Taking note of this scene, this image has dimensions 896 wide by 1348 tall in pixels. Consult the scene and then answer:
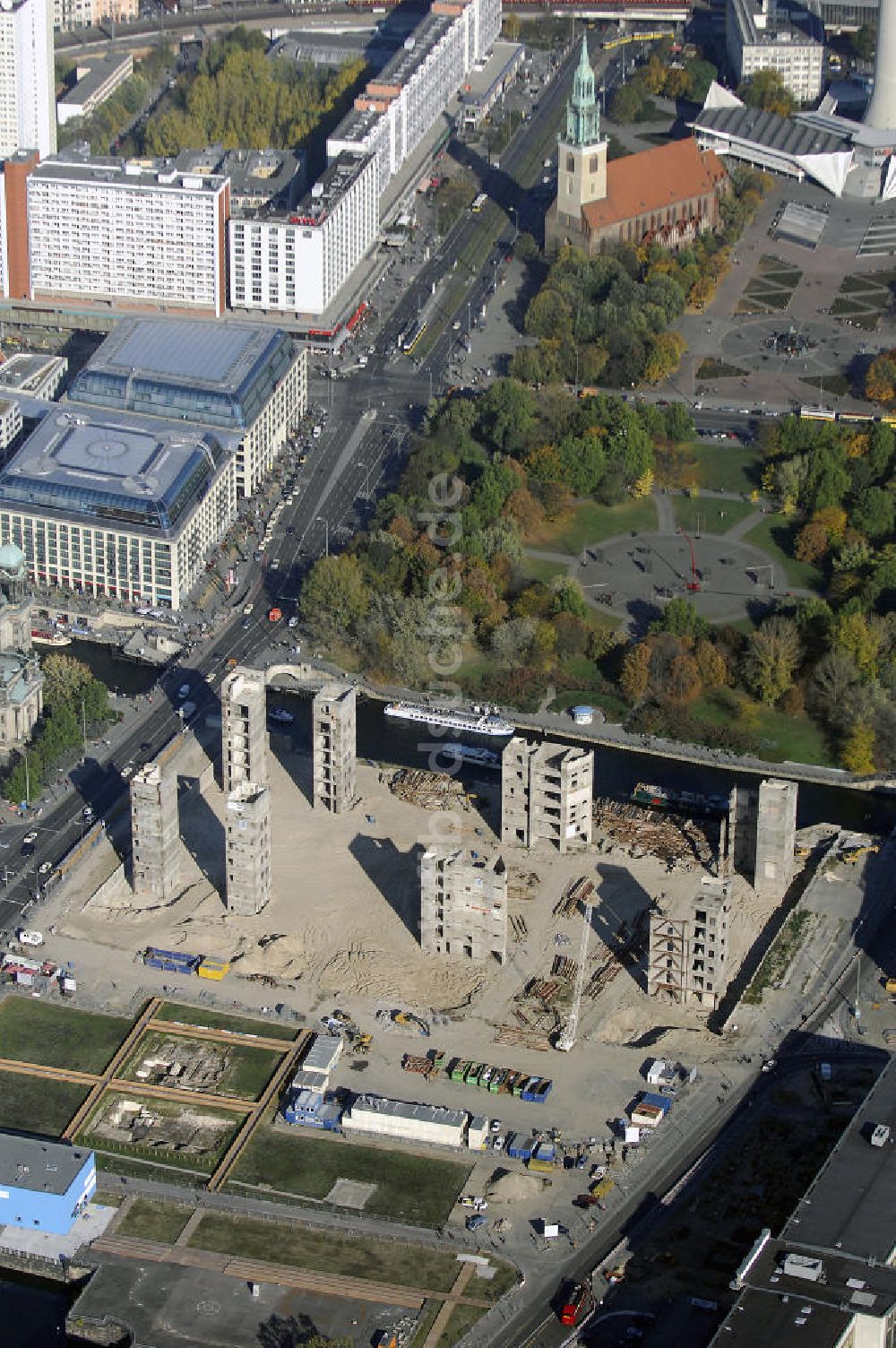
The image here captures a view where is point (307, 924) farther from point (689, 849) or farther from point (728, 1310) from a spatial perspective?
point (728, 1310)

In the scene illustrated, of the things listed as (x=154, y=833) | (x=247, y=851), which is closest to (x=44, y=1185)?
(x=247, y=851)

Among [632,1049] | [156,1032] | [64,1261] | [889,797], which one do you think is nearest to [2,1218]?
[64,1261]

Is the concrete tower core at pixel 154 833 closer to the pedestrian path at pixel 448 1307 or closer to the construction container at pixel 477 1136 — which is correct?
the construction container at pixel 477 1136

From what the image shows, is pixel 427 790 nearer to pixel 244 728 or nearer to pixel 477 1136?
pixel 244 728

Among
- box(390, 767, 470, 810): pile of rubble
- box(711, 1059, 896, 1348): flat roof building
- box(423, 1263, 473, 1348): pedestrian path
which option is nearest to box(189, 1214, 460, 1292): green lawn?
box(423, 1263, 473, 1348): pedestrian path

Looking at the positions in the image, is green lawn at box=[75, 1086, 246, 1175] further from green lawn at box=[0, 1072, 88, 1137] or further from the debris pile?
the debris pile
